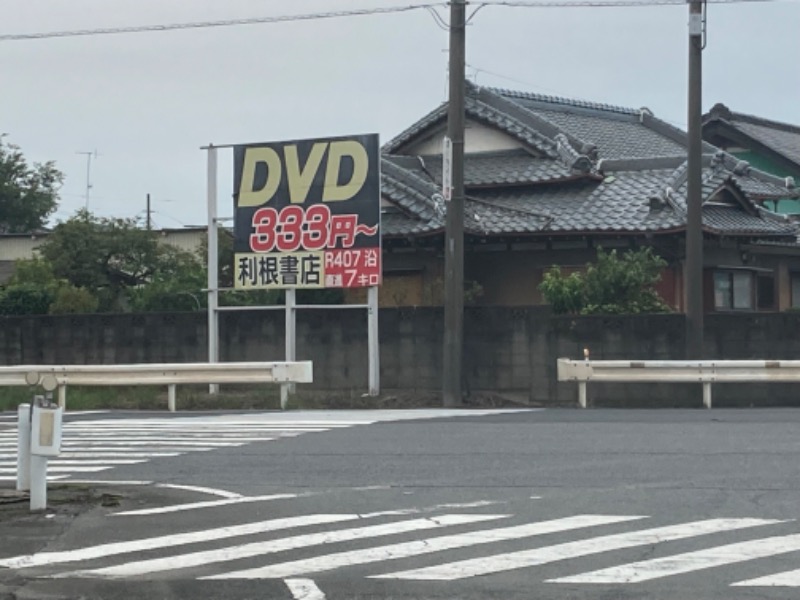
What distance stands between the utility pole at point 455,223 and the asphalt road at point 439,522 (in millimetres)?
6748

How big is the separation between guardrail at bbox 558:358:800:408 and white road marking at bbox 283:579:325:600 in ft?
45.4

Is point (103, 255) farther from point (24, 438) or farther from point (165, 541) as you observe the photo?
point (165, 541)

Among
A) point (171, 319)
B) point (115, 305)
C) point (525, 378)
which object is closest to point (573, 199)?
point (525, 378)

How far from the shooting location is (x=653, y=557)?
8.59 metres

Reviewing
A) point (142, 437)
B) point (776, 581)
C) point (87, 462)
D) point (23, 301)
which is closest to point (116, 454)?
point (87, 462)

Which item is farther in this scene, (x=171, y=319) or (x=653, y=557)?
(x=171, y=319)

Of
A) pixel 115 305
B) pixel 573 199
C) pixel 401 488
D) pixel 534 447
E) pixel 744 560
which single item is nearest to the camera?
pixel 744 560

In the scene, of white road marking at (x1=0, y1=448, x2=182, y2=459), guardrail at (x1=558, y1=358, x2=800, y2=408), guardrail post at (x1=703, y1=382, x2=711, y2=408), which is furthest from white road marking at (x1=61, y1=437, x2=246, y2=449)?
guardrail post at (x1=703, y1=382, x2=711, y2=408)

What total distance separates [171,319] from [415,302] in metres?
5.99

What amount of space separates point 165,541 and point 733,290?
21.8 m

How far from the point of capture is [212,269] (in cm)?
2405

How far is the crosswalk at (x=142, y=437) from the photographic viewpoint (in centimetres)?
1409

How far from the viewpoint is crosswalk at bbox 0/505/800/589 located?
326 inches

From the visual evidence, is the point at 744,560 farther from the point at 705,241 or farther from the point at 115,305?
the point at 115,305
